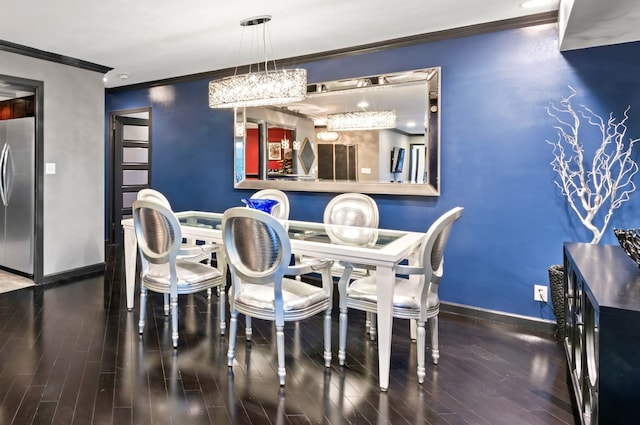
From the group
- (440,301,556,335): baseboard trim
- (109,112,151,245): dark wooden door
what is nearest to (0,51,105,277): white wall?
(109,112,151,245): dark wooden door

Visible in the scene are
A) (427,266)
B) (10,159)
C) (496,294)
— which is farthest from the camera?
(10,159)

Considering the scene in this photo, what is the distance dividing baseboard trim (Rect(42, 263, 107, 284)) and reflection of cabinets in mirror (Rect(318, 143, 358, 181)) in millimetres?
2882

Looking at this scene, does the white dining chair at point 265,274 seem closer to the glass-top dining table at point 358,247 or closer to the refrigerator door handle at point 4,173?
the glass-top dining table at point 358,247

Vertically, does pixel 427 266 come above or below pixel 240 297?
above

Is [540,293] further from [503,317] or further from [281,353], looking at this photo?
[281,353]

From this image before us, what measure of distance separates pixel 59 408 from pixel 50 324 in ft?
4.57

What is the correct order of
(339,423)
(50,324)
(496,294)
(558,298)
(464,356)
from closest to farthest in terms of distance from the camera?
(339,423), (464,356), (558,298), (50,324), (496,294)

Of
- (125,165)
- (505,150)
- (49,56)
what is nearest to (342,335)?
(505,150)

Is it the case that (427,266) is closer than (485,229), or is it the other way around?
(427,266)

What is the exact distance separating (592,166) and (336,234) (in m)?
1.93

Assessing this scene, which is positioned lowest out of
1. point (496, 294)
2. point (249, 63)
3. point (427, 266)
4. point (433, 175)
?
point (496, 294)

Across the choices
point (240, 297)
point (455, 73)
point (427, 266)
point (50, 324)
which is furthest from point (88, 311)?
point (455, 73)

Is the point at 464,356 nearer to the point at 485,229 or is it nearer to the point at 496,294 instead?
the point at 496,294

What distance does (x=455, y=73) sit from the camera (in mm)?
3572
